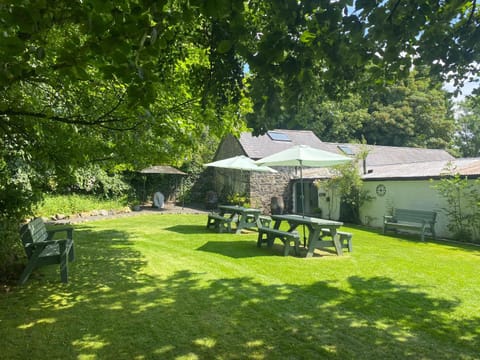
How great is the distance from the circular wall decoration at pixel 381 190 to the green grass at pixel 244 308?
577 centimetres

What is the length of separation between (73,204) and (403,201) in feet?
45.4

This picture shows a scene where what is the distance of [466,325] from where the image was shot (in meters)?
3.67

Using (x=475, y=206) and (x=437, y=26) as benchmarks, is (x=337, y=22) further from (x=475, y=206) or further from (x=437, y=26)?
(x=475, y=206)

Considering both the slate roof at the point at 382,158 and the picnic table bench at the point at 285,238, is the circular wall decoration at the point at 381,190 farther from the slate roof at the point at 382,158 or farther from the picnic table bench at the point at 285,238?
the picnic table bench at the point at 285,238

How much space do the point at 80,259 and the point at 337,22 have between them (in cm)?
634

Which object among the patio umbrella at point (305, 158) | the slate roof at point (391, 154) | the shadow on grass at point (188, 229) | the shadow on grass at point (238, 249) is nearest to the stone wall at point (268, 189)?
the slate roof at point (391, 154)

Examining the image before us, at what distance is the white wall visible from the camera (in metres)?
10.9

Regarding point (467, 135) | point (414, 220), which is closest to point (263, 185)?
point (414, 220)

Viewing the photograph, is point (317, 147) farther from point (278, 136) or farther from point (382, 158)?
point (382, 158)

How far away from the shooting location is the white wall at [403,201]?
10859 millimetres

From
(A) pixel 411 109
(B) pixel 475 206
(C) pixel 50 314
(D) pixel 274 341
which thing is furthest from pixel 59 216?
(A) pixel 411 109

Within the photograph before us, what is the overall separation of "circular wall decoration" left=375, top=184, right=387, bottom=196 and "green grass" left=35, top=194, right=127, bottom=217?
477 inches

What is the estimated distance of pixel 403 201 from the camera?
474 inches

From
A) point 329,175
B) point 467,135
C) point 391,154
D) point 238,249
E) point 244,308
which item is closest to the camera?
point 244,308
